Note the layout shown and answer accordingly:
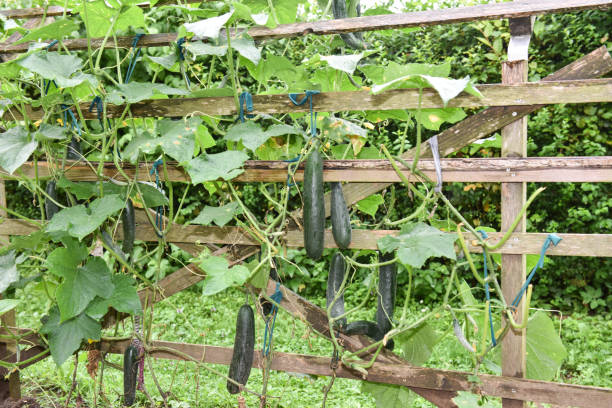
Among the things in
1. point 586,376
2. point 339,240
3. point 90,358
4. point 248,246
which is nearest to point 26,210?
point 90,358

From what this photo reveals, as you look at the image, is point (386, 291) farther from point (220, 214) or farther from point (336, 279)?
point (220, 214)

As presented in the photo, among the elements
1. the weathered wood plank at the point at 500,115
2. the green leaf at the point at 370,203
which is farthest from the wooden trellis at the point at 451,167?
the green leaf at the point at 370,203

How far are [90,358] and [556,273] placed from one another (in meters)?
3.72

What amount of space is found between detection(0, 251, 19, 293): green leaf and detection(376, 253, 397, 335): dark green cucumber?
147cm

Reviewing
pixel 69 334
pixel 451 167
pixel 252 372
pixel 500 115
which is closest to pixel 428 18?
pixel 500 115

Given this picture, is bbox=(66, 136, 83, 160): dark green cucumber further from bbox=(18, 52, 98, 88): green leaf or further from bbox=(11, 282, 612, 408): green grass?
bbox=(11, 282, 612, 408): green grass

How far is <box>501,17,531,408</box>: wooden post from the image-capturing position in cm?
197

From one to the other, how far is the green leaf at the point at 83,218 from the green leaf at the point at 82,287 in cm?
17

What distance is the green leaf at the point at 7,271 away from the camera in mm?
2168

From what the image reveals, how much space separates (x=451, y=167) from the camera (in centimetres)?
204

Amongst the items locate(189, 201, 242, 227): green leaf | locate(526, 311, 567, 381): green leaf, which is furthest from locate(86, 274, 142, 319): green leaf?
locate(526, 311, 567, 381): green leaf

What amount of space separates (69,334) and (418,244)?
1.42 meters

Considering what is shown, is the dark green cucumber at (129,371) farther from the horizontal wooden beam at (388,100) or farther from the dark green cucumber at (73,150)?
the horizontal wooden beam at (388,100)

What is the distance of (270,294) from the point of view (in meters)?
2.43
